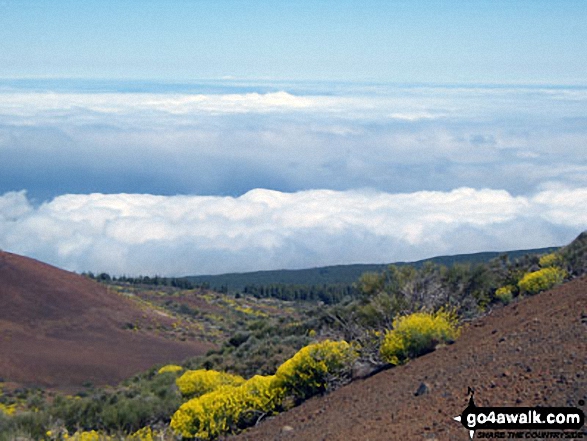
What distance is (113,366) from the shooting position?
1267 inches

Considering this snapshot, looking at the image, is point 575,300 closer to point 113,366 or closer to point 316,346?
point 316,346

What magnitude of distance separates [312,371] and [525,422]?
5.78 m

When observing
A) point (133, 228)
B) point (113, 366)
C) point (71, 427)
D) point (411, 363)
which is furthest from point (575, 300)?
point (133, 228)

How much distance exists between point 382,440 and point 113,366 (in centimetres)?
2597

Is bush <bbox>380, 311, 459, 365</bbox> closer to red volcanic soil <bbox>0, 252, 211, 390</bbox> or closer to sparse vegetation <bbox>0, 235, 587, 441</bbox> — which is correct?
sparse vegetation <bbox>0, 235, 587, 441</bbox>

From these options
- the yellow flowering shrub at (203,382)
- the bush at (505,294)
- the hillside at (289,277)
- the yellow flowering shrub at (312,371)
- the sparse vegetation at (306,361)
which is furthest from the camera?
the hillside at (289,277)

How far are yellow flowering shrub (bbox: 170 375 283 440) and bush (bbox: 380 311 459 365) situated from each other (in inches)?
85.6

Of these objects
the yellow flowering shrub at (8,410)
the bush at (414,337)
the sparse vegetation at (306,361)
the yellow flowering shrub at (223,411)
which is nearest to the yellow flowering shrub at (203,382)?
the sparse vegetation at (306,361)

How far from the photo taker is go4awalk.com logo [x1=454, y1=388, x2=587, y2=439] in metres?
7.09

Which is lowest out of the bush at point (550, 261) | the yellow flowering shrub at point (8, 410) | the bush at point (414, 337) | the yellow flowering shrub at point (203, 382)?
the yellow flowering shrub at point (8, 410)

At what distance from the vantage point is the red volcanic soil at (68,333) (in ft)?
101

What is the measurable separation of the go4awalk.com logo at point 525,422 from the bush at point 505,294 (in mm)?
8992

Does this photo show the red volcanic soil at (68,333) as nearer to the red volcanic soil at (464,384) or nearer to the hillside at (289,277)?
the red volcanic soil at (464,384)

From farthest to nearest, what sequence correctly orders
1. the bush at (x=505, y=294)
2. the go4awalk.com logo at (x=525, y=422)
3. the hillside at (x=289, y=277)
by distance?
the hillside at (x=289, y=277) < the bush at (x=505, y=294) < the go4awalk.com logo at (x=525, y=422)
